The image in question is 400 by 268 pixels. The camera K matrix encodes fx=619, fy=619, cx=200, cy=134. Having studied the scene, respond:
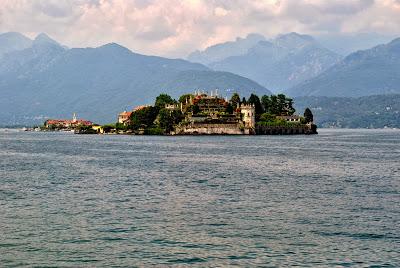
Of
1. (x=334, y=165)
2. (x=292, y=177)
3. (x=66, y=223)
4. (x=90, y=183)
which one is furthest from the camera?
(x=334, y=165)

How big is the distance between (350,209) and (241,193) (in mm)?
14449

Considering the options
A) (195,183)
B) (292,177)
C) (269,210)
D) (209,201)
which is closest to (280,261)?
(269,210)

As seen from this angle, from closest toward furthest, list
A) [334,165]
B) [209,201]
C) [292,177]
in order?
1. [209,201]
2. [292,177]
3. [334,165]

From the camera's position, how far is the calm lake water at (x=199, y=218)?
40062mm

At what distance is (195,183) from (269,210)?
→ 23070 mm

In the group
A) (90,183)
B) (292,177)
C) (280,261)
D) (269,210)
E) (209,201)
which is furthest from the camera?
(292,177)

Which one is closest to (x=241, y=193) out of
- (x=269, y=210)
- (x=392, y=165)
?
(x=269, y=210)

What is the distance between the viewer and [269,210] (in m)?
56.5

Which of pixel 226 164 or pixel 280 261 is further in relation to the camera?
pixel 226 164

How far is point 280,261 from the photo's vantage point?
38.7m

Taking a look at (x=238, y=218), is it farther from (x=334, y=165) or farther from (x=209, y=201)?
(x=334, y=165)

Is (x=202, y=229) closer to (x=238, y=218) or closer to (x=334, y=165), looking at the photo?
(x=238, y=218)

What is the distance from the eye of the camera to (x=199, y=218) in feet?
171

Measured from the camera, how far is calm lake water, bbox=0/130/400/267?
1577 inches
